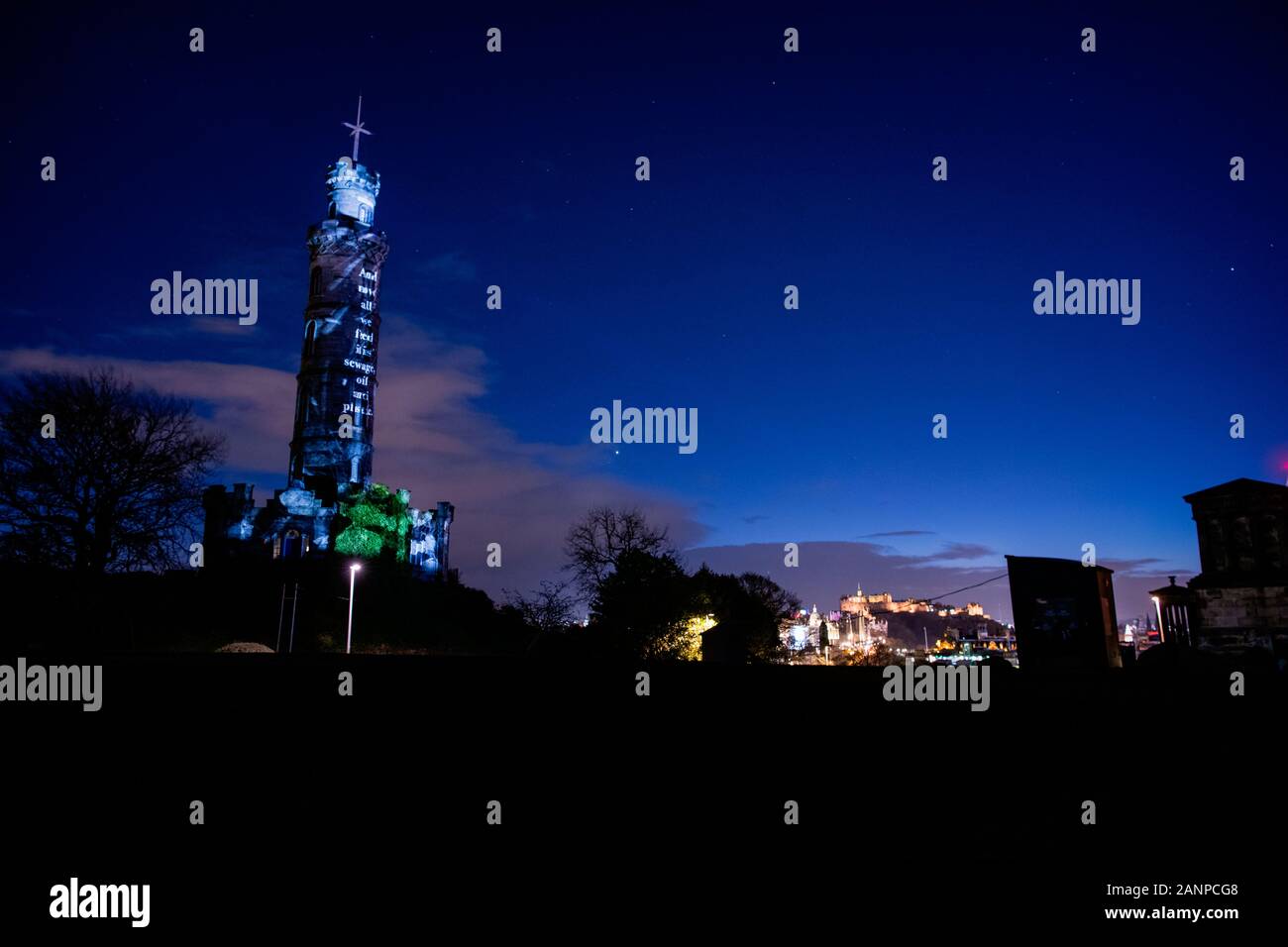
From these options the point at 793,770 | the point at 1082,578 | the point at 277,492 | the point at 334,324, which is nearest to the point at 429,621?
the point at 277,492

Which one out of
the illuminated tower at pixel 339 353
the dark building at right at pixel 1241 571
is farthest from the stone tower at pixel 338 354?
the dark building at right at pixel 1241 571

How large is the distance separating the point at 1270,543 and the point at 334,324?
304 feet

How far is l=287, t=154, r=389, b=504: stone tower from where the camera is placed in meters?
83.2

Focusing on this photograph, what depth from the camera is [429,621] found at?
2500 inches

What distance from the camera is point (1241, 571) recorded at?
2477 cm

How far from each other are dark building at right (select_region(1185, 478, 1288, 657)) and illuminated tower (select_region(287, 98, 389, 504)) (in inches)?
3244

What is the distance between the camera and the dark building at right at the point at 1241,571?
78.3ft

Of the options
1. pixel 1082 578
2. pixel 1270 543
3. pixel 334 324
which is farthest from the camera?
pixel 334 324

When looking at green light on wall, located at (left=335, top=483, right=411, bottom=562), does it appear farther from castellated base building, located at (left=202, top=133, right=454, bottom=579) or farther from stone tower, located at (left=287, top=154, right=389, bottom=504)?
stone tower, located at (left=287, top=154, right=389, bottom=504)

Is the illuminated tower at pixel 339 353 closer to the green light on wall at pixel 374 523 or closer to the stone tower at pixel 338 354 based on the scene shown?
the stone tower at pixel 338 354

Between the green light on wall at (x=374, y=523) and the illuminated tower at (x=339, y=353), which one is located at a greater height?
the illuminated tower at (x=339, y=353)

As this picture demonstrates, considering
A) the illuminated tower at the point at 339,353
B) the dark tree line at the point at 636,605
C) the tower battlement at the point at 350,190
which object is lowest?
the dark tree line at the point at 636,605

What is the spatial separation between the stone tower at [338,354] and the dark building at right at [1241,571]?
8217cm
